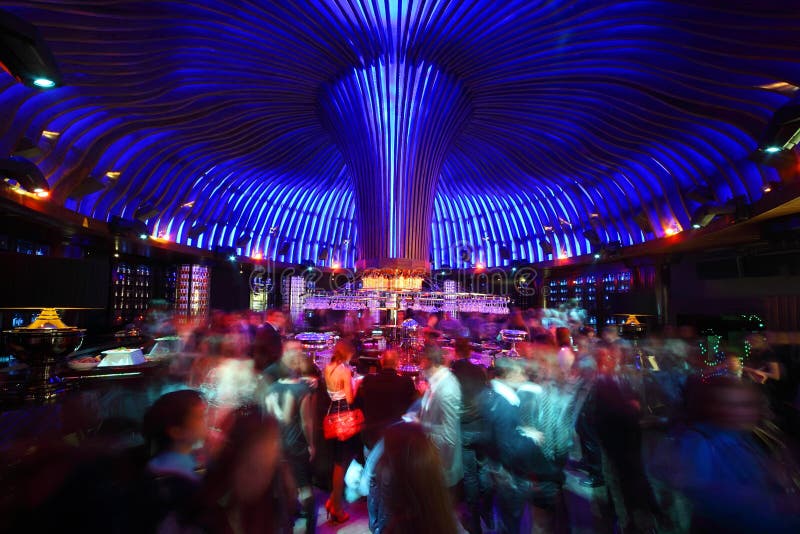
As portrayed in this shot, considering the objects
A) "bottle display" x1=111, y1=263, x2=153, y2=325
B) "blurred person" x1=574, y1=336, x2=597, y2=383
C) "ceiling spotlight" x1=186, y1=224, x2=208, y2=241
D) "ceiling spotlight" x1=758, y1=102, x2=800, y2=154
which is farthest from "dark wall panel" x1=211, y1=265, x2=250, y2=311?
"ceiling spotlight" x1=758, y1=102, x2=800, y2=154

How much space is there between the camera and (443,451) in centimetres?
365

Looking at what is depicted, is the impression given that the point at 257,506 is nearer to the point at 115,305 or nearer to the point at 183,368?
the point at 183,368

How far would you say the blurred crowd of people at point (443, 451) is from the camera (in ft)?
6.82

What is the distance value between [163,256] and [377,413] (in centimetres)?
1713

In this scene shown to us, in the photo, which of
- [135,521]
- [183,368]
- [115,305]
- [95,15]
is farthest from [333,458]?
[115,305]

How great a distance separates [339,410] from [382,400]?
67 centimetres

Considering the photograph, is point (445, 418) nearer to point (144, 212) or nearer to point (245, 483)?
point (245, 483)

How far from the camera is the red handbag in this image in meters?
4.42

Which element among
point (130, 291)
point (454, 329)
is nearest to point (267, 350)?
point (454, 329)

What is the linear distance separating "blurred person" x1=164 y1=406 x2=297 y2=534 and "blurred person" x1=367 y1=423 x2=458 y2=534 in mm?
687

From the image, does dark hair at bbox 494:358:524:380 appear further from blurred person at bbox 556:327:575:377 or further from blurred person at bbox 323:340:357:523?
blurred person at bbox 556:327:575:377

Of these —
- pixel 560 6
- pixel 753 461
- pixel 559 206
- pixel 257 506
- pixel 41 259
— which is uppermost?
pixel 560 6

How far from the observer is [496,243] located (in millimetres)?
26109

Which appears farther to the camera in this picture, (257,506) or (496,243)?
(496,243)
